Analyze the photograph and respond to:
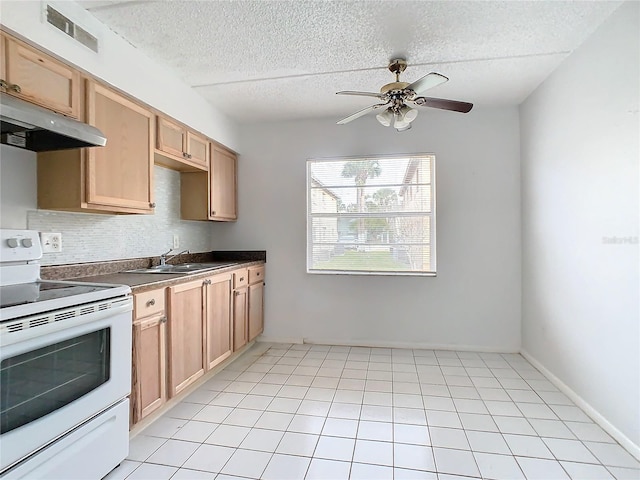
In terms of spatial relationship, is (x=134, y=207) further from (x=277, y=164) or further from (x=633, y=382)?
(x=633, y=382)

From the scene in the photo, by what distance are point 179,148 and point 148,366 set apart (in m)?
1.67

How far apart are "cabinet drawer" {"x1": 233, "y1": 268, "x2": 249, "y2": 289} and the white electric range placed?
4.57 ft

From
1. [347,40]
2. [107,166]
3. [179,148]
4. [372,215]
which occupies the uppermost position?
[347,40]

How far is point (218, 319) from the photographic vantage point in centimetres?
286

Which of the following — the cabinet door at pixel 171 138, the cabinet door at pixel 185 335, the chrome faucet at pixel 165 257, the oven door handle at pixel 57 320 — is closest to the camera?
the oven door handle at pixel 57 320

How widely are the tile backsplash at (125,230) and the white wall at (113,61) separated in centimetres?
62

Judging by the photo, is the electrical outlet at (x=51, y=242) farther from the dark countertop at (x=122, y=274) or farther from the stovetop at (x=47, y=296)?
the stovetop at (x=47, y=296)

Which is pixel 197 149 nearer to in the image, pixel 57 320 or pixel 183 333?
pixel 183 333

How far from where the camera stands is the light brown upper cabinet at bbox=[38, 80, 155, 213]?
1.96 metres

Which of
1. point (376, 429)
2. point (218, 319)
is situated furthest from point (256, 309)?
point (376, 429)

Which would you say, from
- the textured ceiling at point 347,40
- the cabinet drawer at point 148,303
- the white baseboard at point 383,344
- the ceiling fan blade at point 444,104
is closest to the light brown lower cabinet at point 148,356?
the cabinet drawer at point 148,303

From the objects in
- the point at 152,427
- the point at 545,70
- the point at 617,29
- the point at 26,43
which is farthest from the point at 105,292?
the point at 545,70

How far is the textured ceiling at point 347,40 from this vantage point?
196cm

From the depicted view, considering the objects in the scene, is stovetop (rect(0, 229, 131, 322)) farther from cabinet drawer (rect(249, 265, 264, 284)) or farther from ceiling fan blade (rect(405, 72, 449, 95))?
ceiling fan blade (rect(405, 72, 449, 95))
